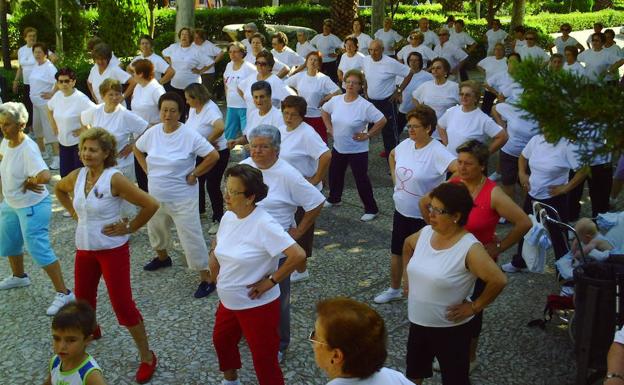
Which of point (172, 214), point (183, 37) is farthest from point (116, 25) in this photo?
point (172, 214)

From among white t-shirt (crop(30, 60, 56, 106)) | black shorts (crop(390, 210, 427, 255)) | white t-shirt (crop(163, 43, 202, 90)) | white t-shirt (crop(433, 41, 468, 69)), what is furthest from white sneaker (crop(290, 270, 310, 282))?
white t-shirt (crop(433, 41, 468, 69))

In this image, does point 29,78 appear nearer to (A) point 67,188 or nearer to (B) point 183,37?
(B) point 183,37

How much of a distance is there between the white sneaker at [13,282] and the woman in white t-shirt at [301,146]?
2.47 metres

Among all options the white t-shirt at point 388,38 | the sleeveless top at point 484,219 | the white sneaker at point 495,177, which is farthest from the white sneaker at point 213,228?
the white t-shirt at point 388,38

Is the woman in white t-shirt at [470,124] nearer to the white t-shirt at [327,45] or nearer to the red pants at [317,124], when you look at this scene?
the red pants at [317,124]

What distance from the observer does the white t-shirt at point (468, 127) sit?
716cm

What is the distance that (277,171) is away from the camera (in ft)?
16.7

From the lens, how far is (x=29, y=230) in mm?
5719

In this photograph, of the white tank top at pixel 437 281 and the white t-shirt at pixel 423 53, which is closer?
the white tank top at pixel 437 281

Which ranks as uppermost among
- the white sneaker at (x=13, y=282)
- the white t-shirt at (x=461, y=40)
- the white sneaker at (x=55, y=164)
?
the white t-shirt at (x=461, y=40)

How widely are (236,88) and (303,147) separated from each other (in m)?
3.53

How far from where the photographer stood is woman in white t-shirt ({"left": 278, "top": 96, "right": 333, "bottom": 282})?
20.8 ft

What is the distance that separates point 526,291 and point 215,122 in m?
3.54

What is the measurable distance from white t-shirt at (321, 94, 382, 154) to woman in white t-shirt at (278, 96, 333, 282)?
1.59 m
